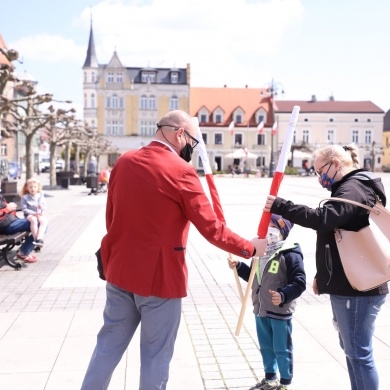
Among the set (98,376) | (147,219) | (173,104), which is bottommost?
(98,376)

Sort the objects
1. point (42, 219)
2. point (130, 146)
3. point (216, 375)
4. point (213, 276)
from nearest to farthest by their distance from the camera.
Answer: point (216, 375) → point (213, 276) → point (42, 219) → point (130, 146)

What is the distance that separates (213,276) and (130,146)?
69.8m

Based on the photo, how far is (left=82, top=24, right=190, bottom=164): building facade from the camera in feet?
251

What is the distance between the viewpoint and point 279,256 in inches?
147

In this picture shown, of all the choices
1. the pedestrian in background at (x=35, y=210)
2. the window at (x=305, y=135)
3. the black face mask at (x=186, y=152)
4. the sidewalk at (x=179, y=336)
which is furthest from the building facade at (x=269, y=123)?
the black face mask at (x=186, y=152)

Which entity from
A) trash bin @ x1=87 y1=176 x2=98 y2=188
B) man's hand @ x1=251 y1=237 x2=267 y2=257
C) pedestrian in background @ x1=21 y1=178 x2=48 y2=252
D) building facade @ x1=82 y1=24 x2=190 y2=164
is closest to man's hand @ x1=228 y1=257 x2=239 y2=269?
man's hand @ x1=251 y1=237 x2=267 y2=257

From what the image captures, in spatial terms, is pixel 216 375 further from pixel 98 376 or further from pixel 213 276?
pixel 213 276

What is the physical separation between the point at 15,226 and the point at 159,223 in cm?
623

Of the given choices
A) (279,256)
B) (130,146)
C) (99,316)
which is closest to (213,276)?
(99,316)

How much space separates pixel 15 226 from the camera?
8.57 m

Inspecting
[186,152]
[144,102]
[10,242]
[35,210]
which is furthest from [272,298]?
[144,102]

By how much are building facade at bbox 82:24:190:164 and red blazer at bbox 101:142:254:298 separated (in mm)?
74138

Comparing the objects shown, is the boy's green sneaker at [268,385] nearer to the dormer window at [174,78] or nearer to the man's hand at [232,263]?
the man's hand at [232,263]

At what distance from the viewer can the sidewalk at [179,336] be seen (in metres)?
4.07
